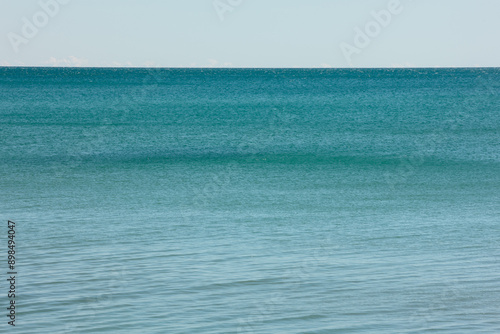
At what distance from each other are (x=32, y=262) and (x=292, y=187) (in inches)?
432

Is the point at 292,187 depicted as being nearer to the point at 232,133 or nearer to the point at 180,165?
the point at 180,165

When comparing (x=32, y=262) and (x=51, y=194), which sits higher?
(x=51, y=194)

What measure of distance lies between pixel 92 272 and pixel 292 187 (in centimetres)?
1078

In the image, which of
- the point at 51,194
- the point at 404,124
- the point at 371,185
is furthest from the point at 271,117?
the point at 51,194

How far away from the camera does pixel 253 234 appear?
1399cm

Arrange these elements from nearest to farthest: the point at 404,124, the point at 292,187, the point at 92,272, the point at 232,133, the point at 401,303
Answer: the point at 401,303, the point at 92,272, the point at 292,187, the point at 232,133, the point at 404,124

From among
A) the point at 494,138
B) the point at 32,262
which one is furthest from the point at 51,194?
the point at 494,138

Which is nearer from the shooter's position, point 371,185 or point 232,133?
point 371,185

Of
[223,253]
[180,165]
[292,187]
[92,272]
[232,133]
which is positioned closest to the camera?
[92,272]

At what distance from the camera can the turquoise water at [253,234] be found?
9398mm

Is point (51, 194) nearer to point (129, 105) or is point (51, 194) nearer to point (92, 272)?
point (92, 272)

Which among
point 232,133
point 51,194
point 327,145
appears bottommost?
point 51,194

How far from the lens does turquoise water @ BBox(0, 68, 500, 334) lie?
9.40 metres

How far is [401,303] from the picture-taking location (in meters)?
9.76
